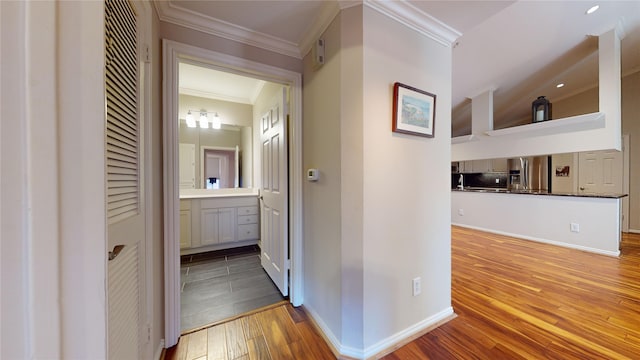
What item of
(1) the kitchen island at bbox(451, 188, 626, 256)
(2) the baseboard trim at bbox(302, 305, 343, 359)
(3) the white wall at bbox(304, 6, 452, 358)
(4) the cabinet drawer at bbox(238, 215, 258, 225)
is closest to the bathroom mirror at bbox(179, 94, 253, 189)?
(4) the cabinet drawer at bbox(238, 215, 258, 225)

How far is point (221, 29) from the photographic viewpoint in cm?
159

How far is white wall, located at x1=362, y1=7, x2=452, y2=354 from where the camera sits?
4.45ft

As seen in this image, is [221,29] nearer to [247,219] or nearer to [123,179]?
[123,179]

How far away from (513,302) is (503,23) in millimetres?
→ 2947

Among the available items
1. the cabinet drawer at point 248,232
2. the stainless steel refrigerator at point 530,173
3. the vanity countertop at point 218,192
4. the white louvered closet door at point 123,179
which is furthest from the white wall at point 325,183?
the stainless steel refrigerator at point 530,173

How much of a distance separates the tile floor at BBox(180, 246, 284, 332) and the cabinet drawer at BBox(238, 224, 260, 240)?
0.35m

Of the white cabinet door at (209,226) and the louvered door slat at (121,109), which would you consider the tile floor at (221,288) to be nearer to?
the white cabinet door at (209,226)

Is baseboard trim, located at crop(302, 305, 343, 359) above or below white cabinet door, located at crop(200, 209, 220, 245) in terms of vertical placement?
below

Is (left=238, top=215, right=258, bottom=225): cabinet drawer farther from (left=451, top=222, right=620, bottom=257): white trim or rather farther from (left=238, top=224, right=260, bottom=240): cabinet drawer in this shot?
(left=451, top=222, right=620, bottom=257): white trim

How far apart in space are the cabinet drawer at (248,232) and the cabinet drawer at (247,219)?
0.15 ft

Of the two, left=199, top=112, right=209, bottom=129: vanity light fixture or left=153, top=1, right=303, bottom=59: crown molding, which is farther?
left=199, top=112, right=209, bottom=129: vanity light fixture

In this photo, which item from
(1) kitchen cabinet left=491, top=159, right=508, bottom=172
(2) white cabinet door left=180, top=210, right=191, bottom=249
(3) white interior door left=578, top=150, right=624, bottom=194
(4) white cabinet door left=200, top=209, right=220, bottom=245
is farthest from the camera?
(1) kitchen cabinet left=491, top=159, right=508, bottom=172

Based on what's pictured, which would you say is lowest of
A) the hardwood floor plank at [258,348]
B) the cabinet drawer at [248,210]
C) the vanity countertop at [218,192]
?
the hardwood floor plank at [258,348]

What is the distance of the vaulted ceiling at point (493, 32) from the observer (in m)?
1.43
